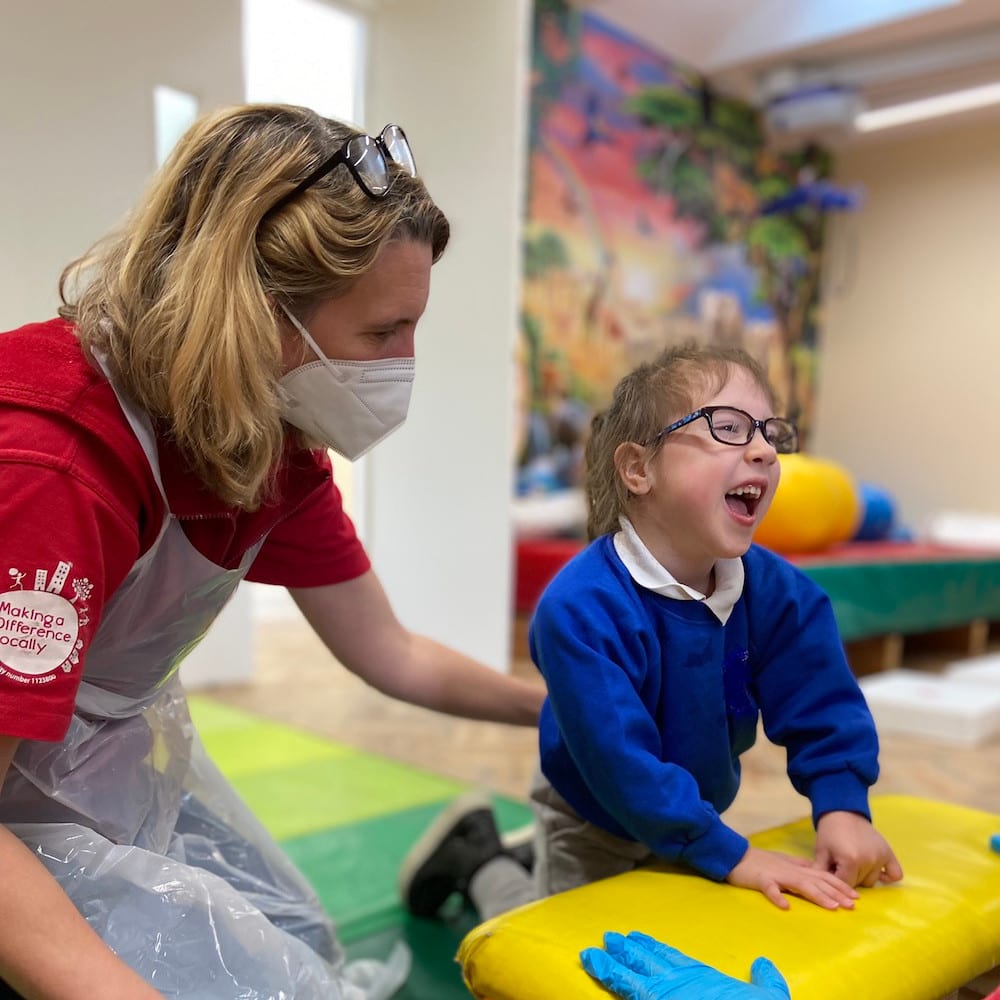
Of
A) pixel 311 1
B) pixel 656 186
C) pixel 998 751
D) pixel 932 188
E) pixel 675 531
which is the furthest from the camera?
pixel 932 188

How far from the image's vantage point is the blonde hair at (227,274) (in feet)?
2.66

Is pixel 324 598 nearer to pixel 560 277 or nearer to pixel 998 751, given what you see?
pixel 998 751

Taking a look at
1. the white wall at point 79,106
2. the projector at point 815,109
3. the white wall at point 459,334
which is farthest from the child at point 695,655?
the projector at point 815,109

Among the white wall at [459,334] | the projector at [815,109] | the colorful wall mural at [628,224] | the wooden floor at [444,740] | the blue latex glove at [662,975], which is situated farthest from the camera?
the projector at [815,109]

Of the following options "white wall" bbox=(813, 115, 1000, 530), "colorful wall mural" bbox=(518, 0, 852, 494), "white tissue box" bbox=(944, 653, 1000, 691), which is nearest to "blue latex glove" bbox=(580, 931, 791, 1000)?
"white tissue box" bbox=(944, 653, 1000, 691)

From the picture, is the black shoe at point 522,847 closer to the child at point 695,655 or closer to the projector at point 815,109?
the child at point 695,655

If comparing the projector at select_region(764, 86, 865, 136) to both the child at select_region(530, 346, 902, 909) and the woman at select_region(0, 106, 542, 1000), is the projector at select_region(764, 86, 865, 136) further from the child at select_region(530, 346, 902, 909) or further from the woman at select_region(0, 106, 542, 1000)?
the woman at select_region(0, 106, 542, 1000)

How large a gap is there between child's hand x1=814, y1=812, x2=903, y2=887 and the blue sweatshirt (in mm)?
24

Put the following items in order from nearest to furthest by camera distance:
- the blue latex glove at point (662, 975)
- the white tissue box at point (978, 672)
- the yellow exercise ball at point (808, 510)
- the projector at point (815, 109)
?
1. the blue latex glove at point (662, 975)
2. the white tissue box at point (978, 672)
3. the yellow exercise ball at point (808, 510)
4. the projector at point (815, 109)

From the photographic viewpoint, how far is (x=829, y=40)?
4816 mm

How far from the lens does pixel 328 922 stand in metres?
1.22

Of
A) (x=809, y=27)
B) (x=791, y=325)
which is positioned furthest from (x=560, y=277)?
(x=791, y=325)

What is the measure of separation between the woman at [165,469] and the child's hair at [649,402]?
0.24m

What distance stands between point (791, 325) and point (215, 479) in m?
5.77
